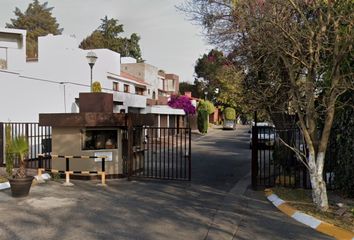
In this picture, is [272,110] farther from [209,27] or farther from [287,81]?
[209,27]

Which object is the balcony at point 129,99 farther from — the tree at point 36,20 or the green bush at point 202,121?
the tree at point 36,20

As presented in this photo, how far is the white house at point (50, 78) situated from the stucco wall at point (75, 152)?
775 cm

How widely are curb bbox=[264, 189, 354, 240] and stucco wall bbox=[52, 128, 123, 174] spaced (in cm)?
600

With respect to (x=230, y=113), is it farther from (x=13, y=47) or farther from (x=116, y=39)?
(x=13, y=47)

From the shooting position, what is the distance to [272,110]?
12062mm

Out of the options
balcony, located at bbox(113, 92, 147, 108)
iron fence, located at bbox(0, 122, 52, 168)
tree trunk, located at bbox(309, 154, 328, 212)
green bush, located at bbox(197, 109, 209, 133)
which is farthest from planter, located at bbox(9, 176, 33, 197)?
green bush, located at bbox(197, 109, 209, 133)

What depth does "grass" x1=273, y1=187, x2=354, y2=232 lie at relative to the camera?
7977 mm

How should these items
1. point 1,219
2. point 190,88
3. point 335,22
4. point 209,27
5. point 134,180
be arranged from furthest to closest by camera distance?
1. point 190,88
2. point 134,180
3. point 209,27
4. point 335,22
5. point 1,219

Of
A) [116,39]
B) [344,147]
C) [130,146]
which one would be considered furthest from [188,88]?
[344,147]

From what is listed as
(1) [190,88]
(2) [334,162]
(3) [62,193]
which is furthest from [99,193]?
(1) [190,88]

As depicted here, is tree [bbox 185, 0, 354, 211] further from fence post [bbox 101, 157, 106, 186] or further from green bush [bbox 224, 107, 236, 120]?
green bush [bbox 224, 107, 236, 120]

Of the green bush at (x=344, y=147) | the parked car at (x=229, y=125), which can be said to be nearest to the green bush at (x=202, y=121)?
the parked car at (x=229, y=125)

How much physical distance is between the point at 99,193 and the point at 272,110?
542 cm

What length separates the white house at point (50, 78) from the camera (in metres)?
21.6
